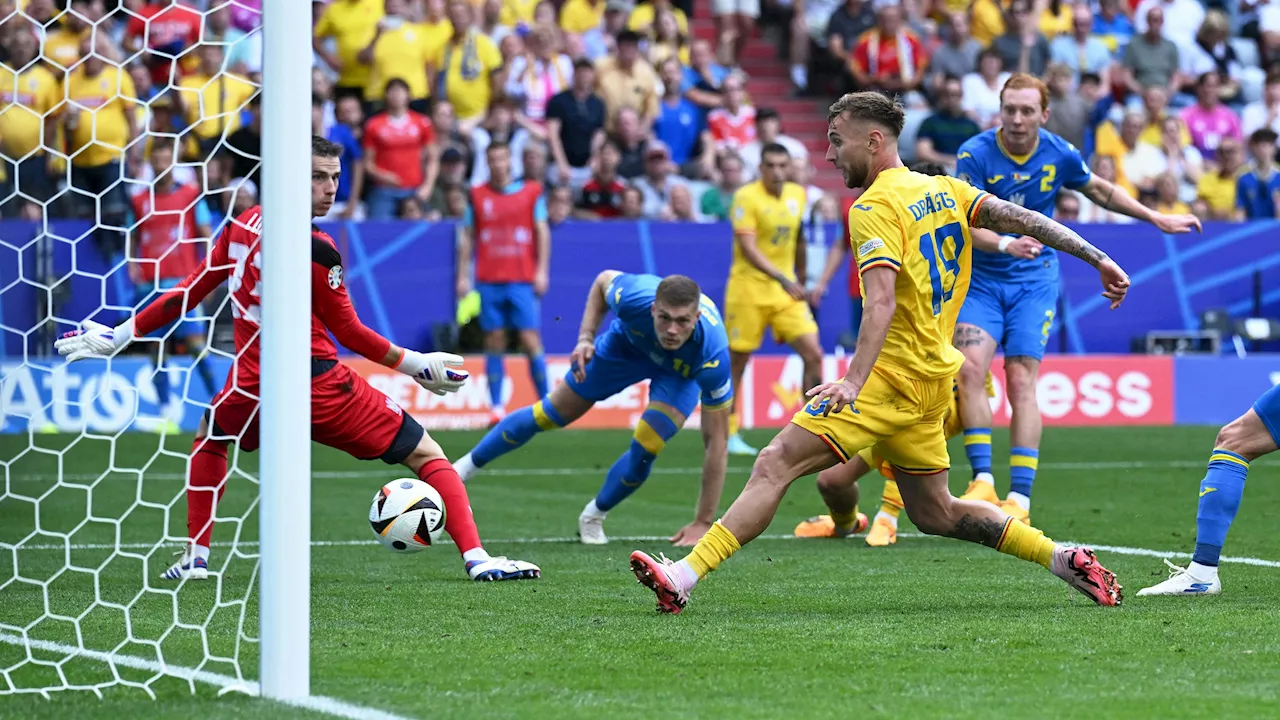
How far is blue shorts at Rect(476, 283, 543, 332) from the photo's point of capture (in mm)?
16578

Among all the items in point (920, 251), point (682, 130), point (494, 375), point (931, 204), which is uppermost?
point (931, 204)

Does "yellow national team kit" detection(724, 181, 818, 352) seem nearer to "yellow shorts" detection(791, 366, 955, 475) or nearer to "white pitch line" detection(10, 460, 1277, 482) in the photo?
"white pitch line" detection(10, 460, 1277, 482)

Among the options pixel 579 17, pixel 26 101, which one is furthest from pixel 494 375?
pixel 579 17

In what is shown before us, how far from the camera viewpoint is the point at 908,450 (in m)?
6.37

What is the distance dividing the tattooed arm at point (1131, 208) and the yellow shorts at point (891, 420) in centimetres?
217

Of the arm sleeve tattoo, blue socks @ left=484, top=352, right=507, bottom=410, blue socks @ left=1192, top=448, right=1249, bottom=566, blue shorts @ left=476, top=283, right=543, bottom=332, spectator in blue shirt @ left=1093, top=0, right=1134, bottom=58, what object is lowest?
blue socks @ left=484, top=352, right=507, bottom=410

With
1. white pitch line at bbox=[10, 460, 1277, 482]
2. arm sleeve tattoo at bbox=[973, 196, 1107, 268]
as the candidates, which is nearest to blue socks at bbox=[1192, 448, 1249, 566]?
arm sleeve tattoo at bbox=[973, 196, 1107, 268]

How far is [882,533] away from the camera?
8820 millimetres

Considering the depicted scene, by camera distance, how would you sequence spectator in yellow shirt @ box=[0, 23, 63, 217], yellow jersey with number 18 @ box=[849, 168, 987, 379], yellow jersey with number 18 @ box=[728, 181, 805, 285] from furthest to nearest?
yellow jersey with number 18 @ box=[728, 181, 805, 285]
spectator in yellow shirt @ box=[0, 23, 63, 217]
yellow jersey with number 18 @ box=[849, 168, 987, 379]

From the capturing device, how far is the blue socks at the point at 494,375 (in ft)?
55.2

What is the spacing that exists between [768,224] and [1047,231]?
312 inches

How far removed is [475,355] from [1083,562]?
11217mm

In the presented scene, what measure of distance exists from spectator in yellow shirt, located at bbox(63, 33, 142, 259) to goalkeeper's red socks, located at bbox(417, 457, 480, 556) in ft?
20.3

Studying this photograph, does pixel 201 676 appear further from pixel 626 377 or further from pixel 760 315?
pixel 760 315
